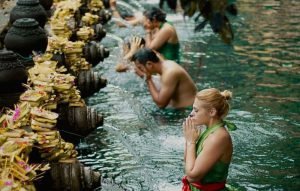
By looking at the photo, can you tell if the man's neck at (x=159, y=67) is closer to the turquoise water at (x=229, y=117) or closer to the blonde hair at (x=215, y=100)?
the turquoise water at (x=229, y=117)

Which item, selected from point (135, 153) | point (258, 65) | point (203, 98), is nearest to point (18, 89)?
point (135, 153)

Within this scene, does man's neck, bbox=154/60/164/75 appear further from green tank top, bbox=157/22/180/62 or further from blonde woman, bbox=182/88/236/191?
blonde woman, bbox=182/88/236/191

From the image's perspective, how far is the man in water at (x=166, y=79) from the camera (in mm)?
9039

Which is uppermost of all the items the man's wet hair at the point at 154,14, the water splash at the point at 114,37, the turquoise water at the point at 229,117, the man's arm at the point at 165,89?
the man's wet hair at the point at 154,14

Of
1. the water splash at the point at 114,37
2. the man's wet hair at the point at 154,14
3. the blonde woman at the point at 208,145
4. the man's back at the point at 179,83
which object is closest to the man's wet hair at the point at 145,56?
the man's back at the point at 179,83

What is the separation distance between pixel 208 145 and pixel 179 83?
13.0 feet

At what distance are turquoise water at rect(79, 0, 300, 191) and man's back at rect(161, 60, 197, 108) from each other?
6.8 inches

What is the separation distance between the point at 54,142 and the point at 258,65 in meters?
7.43

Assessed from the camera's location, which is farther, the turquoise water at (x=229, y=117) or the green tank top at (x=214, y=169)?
the turquoise water at (x=229, y=117)

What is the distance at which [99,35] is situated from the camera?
41.4 ft

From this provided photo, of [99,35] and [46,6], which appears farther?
[99,35]

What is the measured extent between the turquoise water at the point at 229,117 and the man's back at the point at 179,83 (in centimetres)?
17

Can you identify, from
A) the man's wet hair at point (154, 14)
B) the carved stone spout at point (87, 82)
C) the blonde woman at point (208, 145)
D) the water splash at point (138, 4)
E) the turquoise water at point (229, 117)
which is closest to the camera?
the blonde woman at point (208, 145)

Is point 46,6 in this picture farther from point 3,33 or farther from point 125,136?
point 125,136
